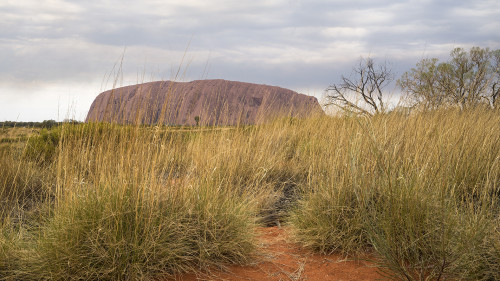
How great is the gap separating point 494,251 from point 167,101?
97.2 inches

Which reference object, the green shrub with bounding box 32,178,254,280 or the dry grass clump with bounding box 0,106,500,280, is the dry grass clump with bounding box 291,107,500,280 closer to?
the dry grass clump with bounding box 0,106,500,280

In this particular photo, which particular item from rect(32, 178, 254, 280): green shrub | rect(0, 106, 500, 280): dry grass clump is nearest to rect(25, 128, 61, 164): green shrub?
rect(0, 106, 500, 280): dry grass clump

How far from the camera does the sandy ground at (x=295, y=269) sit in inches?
111

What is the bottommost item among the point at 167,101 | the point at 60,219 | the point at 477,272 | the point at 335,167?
the point at 477,272

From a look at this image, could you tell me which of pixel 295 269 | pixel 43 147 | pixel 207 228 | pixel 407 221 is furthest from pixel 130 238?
pixel 43 147

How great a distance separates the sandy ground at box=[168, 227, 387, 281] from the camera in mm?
2812

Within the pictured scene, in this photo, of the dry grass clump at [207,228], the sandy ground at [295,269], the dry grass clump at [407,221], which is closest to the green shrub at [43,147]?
the dry grass clump at [207,228]

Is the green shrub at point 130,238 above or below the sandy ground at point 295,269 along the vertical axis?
above

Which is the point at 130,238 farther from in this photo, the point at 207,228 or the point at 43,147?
the point at 43,147

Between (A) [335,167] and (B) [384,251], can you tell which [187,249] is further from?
(A) [335,167]

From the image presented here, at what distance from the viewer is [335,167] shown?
3.74 meters

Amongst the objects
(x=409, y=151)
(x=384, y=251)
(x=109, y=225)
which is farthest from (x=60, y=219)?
(x=409, y=151)

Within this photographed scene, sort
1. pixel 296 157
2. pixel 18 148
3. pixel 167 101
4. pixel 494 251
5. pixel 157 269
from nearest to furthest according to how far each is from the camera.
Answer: pixel 494 251 < pixel 157 269 < pixel 167 101 < pixel 18 148 < pixel 296 157

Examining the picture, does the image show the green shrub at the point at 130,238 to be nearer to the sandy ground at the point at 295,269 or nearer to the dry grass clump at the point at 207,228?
the dry grass clump at the point at 207,228
